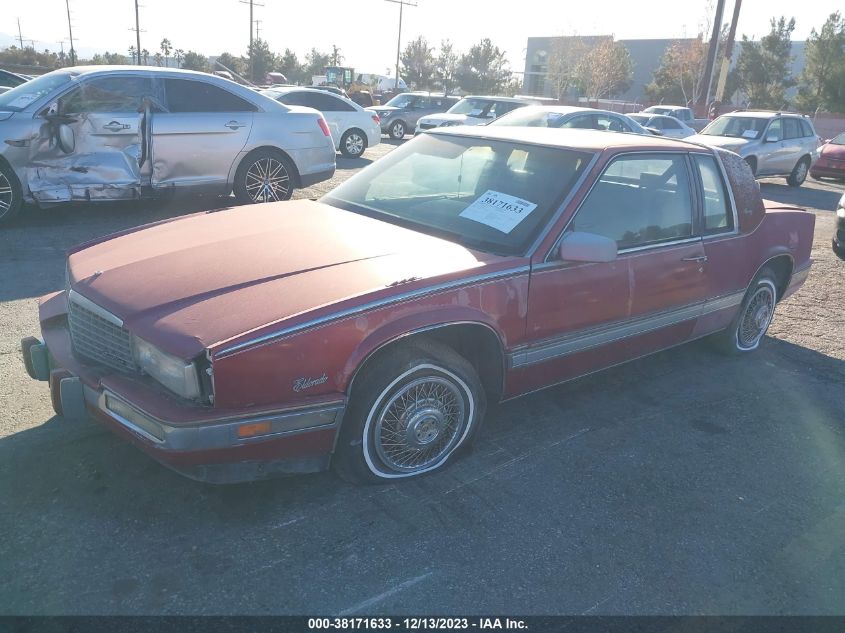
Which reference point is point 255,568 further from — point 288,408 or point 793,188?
point 793,188

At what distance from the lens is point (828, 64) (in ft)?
112

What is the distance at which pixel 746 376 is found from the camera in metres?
4.84

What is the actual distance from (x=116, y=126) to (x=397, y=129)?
15404mm

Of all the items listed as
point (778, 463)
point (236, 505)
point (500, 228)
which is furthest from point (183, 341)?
point (778, 463)

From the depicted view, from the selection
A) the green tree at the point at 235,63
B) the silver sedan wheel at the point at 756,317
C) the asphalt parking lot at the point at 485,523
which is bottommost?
the asphalt parking lot at the point at 485,523

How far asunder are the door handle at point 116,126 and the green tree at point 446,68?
54.7 metres

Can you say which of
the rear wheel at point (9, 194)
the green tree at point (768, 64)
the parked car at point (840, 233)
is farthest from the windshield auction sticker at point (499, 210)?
the green tree at point (768, 64)

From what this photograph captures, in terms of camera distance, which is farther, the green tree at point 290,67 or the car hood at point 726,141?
the green tree at point 290,67

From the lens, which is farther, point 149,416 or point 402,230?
point 402,230

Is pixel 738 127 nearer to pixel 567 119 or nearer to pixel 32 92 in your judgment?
pixel 567 119

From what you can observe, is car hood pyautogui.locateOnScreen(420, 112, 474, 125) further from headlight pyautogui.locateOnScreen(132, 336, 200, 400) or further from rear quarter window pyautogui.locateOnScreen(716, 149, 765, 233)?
headlight pyautogui.locateOnScreen(132, 336, 200, 400)

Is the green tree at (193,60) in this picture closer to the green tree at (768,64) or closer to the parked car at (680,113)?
the green tree at (768,64)

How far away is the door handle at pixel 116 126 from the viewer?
738cm
